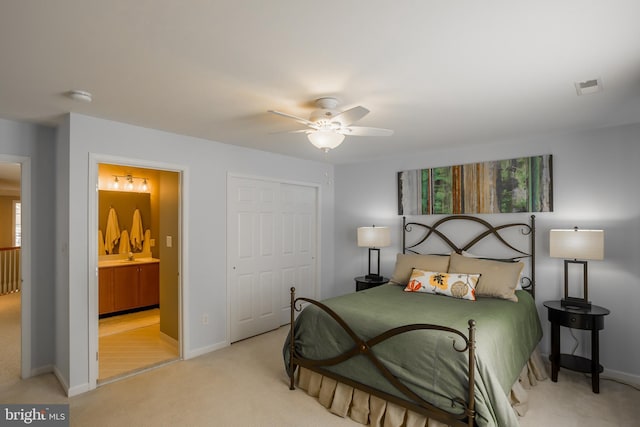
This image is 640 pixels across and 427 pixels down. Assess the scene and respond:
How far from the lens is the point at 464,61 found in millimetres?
2029

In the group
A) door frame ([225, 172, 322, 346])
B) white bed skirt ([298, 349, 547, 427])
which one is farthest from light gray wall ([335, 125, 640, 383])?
door frame ([225, 172, 322, 346])

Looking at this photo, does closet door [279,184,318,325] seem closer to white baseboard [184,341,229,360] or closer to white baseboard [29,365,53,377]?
white baseboard [184,341,229,360]

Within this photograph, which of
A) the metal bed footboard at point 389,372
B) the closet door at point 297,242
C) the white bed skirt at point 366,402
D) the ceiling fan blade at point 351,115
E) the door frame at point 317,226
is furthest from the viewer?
the closet door at point 297,242

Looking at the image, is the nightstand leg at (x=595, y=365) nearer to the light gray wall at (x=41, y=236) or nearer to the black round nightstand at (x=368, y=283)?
the black round nightstand at (x=368, y=283)

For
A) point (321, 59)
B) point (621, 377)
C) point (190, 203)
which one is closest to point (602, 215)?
point (621, 377)

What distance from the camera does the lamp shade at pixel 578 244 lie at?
3.11 m

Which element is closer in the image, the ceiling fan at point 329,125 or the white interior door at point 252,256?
the ceiling fan at point 329,125

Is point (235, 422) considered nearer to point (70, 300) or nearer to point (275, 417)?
point (275, 417)

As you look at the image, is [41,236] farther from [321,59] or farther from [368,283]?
[368,283]

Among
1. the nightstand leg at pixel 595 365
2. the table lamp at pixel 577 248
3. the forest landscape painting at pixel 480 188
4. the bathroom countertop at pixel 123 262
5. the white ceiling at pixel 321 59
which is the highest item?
the white ceiling at pixel 321 59

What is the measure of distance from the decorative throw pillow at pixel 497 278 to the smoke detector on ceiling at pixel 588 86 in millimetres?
1719

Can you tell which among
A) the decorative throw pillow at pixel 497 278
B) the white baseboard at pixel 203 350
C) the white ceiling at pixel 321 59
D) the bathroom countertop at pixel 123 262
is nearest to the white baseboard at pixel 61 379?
the white baseboard at pixel 203 350

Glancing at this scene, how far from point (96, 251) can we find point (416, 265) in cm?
335

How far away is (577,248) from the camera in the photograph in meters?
3.20
